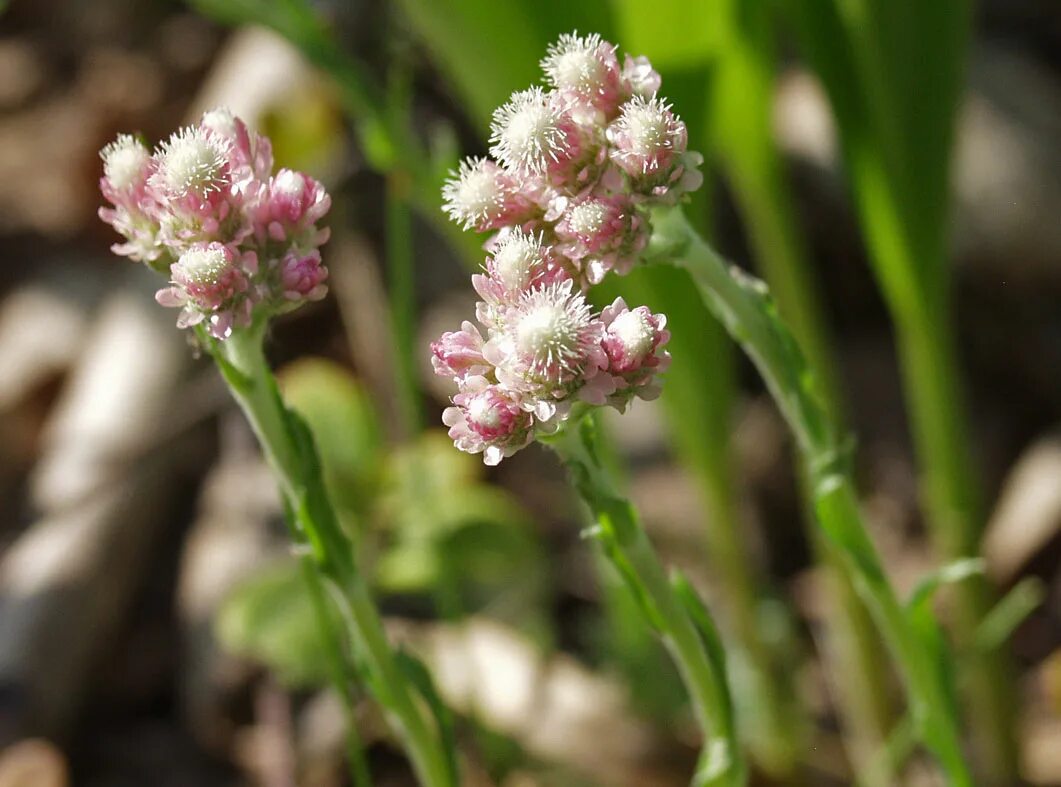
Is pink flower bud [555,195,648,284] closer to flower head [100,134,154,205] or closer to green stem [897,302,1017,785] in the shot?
flower head [100,134,154,205]

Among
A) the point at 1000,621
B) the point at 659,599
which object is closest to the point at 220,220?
the point at 659,599

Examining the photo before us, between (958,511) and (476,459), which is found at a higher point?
(476,459)

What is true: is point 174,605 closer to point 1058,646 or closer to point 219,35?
point 1058,646

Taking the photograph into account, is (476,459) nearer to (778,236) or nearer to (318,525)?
(778,236)

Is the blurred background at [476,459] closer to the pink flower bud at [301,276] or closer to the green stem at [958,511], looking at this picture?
the green stem at [958,511]

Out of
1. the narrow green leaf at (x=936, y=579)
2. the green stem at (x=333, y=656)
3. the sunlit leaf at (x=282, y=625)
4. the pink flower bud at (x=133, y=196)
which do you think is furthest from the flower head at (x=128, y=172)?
the sunlit leaf at (x=282, y=625)

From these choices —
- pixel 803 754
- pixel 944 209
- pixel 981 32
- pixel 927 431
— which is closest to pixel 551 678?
pixel 803 754
